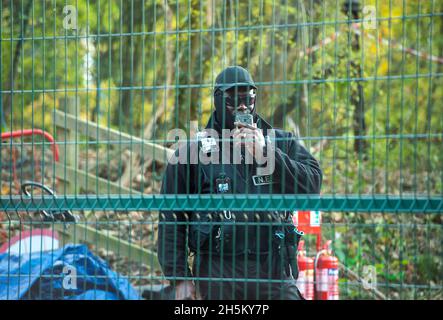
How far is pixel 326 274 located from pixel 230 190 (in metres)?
1.57

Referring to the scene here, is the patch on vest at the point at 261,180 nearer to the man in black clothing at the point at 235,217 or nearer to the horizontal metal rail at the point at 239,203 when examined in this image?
the man in black clothing at the point at 235,217

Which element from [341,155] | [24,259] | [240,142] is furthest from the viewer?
[341,155]

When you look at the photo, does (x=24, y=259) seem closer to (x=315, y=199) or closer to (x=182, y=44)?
(x=315, y=199)

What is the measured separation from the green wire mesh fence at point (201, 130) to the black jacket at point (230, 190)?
0.03 meters

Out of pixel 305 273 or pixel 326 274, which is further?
pixel 305 273

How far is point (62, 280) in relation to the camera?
5.84 metres

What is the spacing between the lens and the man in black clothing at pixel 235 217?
524 centimetres

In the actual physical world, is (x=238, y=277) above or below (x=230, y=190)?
below

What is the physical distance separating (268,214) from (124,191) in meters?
3.55

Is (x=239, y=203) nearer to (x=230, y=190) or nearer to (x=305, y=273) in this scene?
(x=230, y=190)

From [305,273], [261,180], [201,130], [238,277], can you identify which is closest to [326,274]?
[305,273]

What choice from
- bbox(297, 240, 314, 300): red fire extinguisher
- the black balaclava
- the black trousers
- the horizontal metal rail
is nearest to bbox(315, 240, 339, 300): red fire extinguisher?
bbox(297, 240, 314, 300): red fire extinguisher
